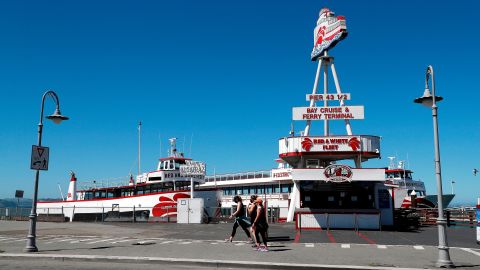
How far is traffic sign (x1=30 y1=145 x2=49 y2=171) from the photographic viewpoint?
49.3ft

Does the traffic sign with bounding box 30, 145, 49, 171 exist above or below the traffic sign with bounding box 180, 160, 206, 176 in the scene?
below

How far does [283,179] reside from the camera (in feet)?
176

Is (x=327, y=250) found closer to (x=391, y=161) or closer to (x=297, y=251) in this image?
(x=297, y=251)

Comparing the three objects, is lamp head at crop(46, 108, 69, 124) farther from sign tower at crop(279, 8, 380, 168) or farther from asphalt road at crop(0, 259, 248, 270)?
sign tower at crop(279, 8, 380, 168)

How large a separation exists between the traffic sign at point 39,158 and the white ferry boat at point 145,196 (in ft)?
55.9

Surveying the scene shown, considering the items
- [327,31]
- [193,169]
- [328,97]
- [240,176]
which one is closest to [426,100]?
[328,97]

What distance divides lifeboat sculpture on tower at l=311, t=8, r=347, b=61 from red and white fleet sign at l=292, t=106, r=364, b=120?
4970 millimetres

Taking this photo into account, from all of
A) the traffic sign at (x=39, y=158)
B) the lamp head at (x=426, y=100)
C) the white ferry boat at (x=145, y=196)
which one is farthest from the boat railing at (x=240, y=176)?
the lamp head at (x=426, y=100)

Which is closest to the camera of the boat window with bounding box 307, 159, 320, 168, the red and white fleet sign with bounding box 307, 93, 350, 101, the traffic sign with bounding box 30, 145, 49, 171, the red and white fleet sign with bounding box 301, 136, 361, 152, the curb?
the curb

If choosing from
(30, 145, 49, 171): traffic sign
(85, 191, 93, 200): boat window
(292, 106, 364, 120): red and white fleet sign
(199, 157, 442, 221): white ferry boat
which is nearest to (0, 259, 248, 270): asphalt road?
(30, 145, 49, 171): traffic sign

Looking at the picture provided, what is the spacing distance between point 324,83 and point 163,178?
1940cm

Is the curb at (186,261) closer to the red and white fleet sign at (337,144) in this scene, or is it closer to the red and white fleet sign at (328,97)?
the red and white fleet sign at (337,144)

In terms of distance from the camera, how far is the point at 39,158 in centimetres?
1527

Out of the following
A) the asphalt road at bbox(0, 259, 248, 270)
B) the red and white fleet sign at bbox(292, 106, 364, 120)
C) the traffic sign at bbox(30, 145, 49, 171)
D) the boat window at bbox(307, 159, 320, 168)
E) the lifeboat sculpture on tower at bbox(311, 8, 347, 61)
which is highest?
the lifeboat sculpture on tower at bbox(311, 8, 347, 61)
